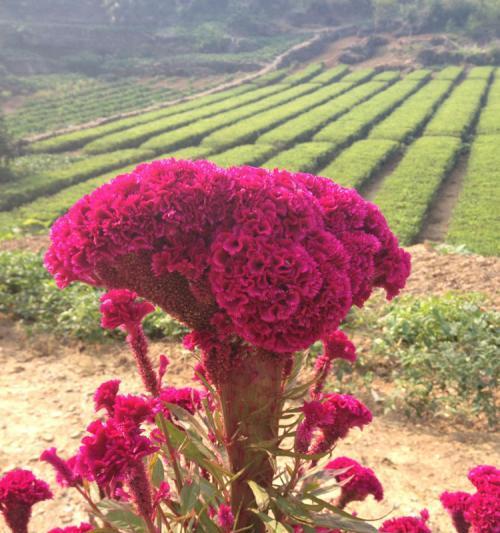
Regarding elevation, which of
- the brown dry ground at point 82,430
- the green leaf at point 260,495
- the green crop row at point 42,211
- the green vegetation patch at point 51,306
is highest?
the green leaf at point 260,495

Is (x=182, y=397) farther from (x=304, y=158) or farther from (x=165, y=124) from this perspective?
(x=165, y=124)

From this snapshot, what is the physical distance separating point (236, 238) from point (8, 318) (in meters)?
6.09

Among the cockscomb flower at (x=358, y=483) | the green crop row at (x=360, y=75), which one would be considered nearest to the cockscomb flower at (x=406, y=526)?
the cockscomb flower at (x=358, y=483)

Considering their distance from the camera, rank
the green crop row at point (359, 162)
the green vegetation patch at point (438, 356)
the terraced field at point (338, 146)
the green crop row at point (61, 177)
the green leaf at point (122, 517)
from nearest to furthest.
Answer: the green leaf at point (122, 517) → the green vegetation patch at point (438, 356) → the terraced field at point (338, 146) → the green crop row at point (61, 177) → the green crop row at point (359, 162)

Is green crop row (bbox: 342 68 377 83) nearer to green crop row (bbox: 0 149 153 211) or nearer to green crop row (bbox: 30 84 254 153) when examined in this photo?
green crop row (bbox: 30 84 254 153)

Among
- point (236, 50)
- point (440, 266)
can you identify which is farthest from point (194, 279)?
point (236, 50)

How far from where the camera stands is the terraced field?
596 inches

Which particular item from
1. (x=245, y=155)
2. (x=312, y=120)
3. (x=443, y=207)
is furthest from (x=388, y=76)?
(x=443, y=207)

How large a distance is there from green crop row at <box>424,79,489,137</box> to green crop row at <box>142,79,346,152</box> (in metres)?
7.57

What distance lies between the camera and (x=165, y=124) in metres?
27.0

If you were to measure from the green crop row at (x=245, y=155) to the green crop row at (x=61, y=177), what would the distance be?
3328 mm

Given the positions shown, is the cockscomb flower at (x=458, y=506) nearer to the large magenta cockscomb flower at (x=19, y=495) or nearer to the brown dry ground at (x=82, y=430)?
the brown dry ground at (x=82, y=430)

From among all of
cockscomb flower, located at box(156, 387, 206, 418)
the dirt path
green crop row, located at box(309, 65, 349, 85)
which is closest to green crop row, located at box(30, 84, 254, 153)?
green crop row, located at box(309, 65, 349, 85)

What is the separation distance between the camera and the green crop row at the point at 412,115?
933 inches
